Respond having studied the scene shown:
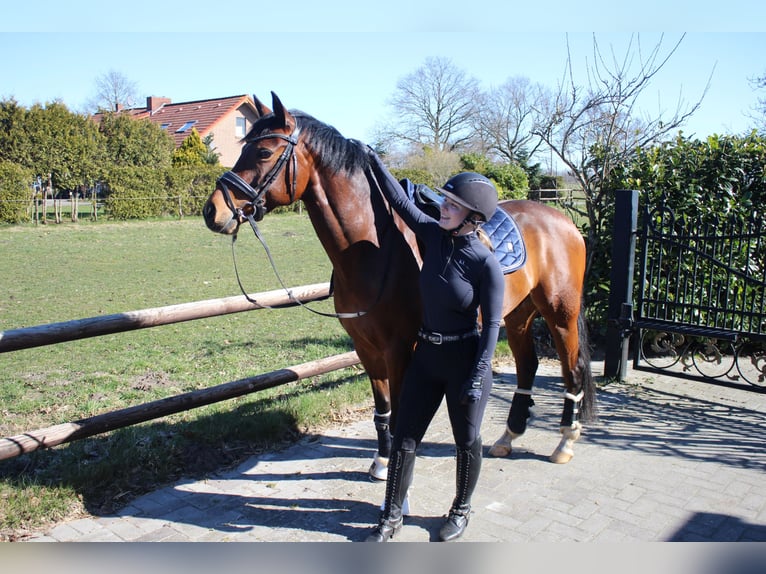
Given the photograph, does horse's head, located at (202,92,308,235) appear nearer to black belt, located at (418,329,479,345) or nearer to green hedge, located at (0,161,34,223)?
black belt, located at (418,329,479,345)

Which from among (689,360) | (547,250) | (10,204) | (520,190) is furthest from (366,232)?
(520,190)

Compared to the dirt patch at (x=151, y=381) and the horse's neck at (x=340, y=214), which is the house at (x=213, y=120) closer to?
the dirt patch at (x=151, y=381)

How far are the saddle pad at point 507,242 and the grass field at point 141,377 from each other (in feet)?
7.33

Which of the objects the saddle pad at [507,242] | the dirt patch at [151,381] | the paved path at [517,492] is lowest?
the paved path at [517,492]

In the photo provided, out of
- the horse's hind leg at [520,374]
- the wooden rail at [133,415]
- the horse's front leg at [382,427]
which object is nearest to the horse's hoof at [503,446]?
the horse's hind leg at [520,374]

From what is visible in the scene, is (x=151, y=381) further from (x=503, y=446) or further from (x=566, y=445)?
(x=566, y=445)

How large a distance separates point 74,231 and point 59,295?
9.59m

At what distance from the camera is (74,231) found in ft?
60.1

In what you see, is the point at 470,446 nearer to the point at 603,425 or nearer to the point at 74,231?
the point at 603,425

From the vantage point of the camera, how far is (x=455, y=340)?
3.03 m

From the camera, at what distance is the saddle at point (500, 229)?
3670 mm

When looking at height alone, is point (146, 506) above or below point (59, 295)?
below

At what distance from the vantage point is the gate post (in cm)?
614

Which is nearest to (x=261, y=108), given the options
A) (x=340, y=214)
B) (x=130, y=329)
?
(x=340, y=214)
